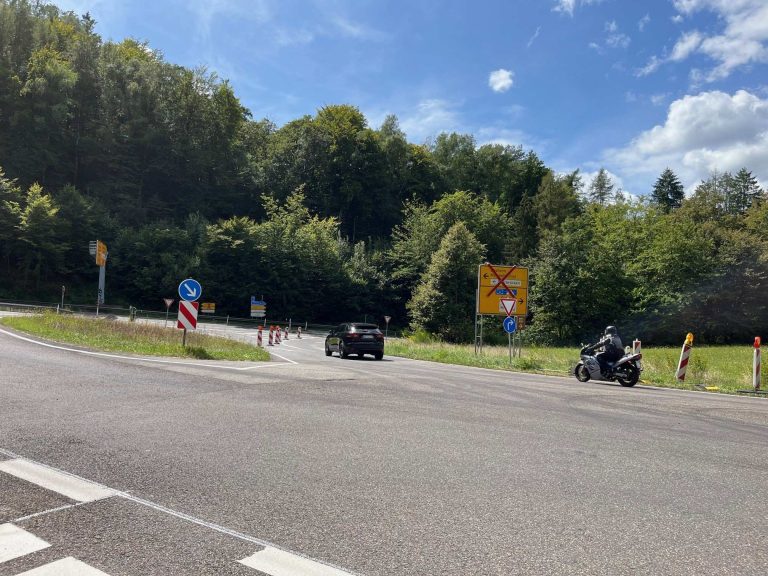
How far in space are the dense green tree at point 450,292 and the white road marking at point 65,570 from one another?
158 feet

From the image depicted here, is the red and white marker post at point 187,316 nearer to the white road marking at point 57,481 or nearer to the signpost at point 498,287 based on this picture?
the white road marking at point 57,481

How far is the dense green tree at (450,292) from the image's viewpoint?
51.4m

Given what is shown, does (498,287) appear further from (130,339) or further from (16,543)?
(16,543)

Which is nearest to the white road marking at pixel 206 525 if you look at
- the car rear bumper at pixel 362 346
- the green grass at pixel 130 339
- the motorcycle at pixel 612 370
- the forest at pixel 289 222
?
the green grass at pixel 130 339

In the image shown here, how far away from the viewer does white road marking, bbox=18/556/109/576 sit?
3201 mm

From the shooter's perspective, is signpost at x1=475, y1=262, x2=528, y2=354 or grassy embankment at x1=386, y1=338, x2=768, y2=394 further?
signpost at x1=475, y1=262, x2=528, y2=354

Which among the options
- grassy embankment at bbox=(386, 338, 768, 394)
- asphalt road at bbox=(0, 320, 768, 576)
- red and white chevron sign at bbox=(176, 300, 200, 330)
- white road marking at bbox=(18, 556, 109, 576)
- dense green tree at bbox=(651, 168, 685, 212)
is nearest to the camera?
white road marking at bbox=(18, 556, 109, 576)

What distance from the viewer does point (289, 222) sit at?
64.6m

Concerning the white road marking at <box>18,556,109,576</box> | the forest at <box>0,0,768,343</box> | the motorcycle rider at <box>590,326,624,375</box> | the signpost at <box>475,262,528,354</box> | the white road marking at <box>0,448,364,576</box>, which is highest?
the forest at <box>0,0,768,343</box>

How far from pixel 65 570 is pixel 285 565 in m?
1.37

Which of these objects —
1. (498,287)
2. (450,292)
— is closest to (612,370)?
(498,287)

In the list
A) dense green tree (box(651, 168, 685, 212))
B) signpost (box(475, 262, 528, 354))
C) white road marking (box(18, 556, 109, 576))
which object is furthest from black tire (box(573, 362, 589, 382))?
dense green tree (box(651, 168, 685, 212))

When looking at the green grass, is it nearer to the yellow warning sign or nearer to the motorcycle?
the motorcycle

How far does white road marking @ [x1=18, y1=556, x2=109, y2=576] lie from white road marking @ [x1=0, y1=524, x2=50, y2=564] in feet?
0.90
